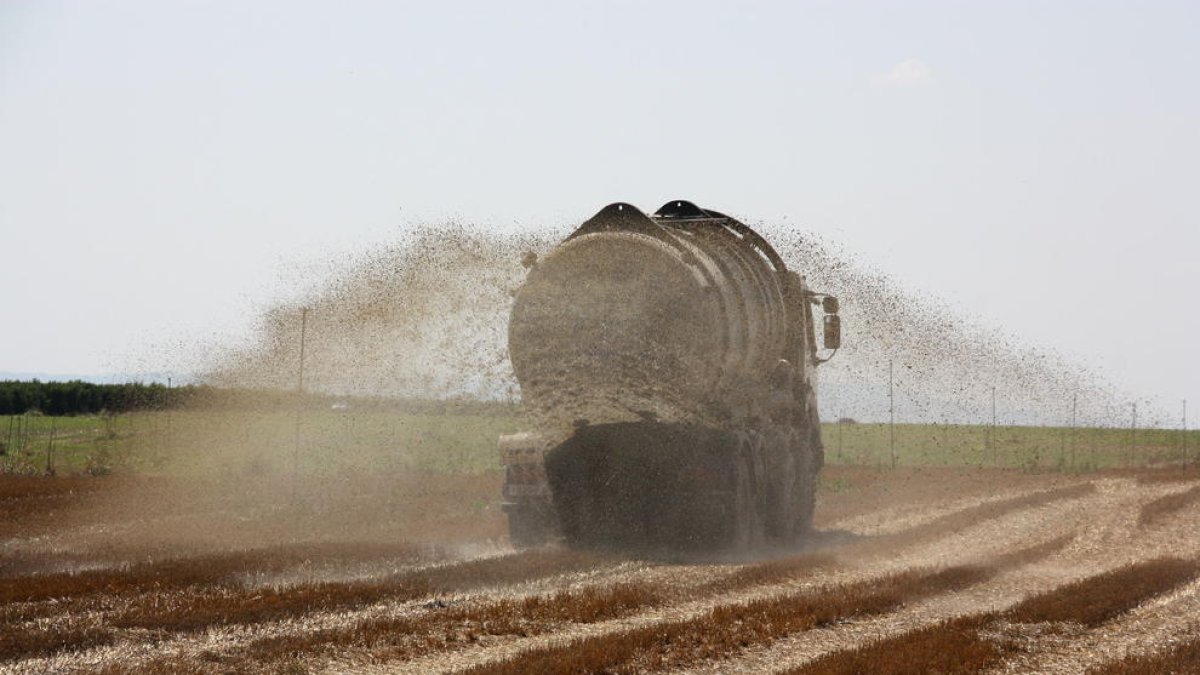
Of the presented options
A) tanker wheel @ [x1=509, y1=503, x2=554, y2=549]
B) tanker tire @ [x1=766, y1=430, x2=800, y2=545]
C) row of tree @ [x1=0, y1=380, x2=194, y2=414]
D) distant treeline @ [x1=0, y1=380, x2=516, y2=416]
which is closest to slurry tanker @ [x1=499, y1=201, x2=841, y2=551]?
tanker wheel @ [x1=509, y1=503, x2=554, y2=549]

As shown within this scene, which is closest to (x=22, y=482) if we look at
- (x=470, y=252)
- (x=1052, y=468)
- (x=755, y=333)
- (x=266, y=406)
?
(x=266, y=406)

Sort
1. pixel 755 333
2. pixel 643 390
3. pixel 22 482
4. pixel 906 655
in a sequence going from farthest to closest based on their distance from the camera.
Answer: pixel 22 482
pixel 755 333
pixel 643 390
pixel 906 655

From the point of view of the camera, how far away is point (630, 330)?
2133cm

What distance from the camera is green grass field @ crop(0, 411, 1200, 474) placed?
44481mm

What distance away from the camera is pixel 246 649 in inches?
531

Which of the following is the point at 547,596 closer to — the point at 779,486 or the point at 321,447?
the point at 779,486

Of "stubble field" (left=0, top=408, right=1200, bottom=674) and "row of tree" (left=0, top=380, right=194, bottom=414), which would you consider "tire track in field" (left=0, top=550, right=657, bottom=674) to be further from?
"row of tree" (left=0, top=380, right=194, bottom=414)

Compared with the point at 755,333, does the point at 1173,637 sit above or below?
below

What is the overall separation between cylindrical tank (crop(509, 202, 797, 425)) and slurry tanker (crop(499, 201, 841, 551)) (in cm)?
2

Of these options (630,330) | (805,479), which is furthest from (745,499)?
(805,479)

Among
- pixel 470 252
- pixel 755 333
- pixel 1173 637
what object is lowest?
pixel 1173 637

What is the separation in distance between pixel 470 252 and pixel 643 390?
6.64 meters

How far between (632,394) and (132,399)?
55.1 metres

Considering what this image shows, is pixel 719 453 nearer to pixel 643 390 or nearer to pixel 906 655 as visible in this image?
pixel 643 390
